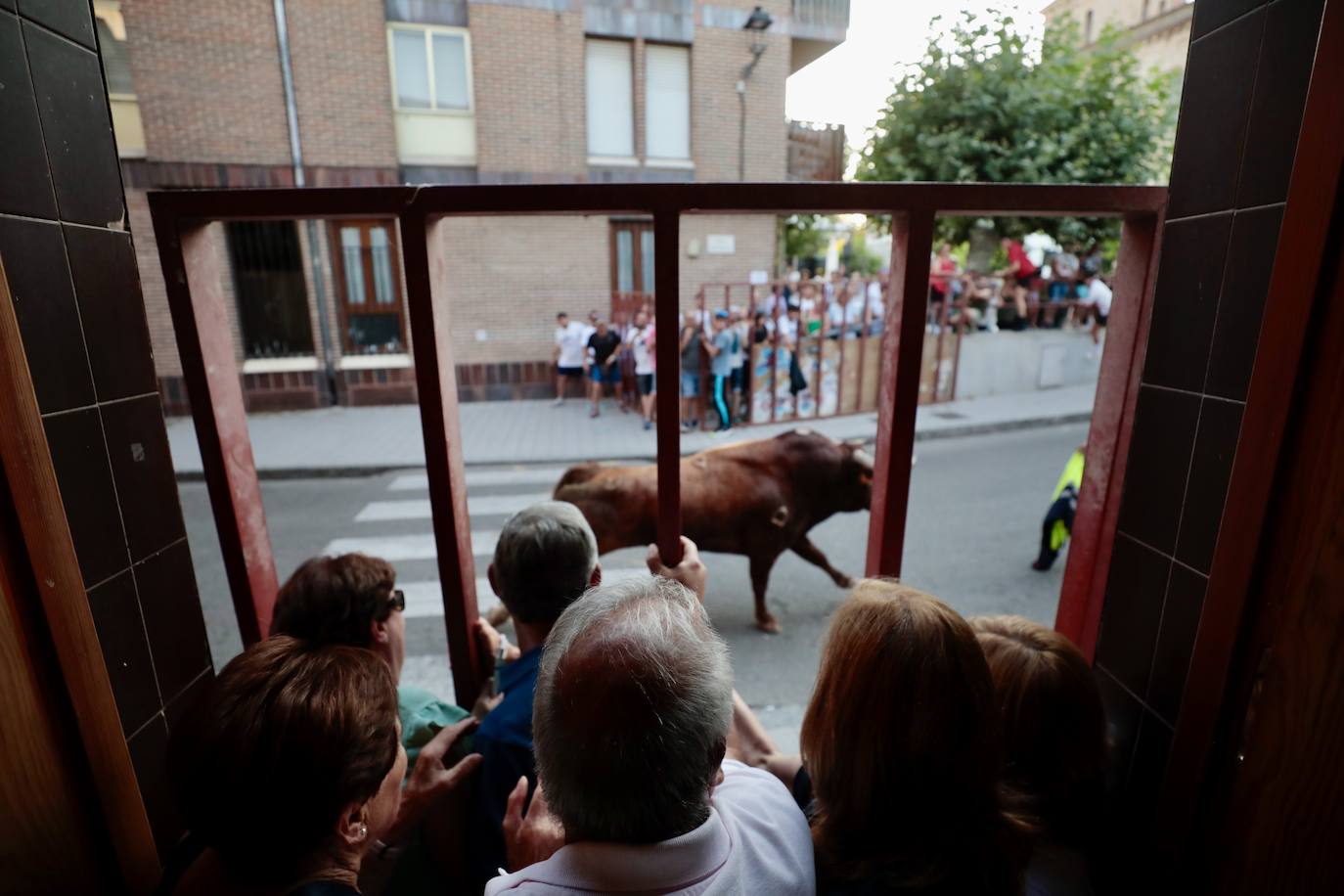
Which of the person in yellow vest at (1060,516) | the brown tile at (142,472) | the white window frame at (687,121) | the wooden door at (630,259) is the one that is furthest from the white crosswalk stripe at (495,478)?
the white window frame at (687,121)

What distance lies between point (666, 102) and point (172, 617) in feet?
43.3

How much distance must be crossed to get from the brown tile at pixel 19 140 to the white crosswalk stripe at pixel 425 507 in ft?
18.1

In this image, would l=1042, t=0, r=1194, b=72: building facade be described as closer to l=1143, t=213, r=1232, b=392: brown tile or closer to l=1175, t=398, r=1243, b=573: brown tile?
l=1143, t=213, r=1232, b=392: brown tile

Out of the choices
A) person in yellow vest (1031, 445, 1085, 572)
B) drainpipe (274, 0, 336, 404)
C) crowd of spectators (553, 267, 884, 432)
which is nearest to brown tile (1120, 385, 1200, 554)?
person in yellow vest (1031, 445, 1085, 572)

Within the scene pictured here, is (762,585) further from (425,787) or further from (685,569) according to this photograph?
(425,787)

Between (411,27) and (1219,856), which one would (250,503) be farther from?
(411,27)

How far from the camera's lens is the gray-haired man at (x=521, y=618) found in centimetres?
141

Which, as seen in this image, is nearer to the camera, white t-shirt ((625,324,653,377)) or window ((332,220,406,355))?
white t-shirt ((625,324,653,377))

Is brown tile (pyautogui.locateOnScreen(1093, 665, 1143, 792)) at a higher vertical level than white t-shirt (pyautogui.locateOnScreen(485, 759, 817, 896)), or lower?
lower

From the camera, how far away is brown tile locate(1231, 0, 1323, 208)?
107 cm

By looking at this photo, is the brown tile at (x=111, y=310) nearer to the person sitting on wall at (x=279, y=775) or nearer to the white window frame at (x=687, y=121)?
the person sitting on wall at (x=279, y=775)

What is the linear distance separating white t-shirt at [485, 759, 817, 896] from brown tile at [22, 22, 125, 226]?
1.29 m

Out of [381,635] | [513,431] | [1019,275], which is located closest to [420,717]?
[381,635]

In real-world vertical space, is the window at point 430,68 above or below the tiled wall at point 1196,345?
above
